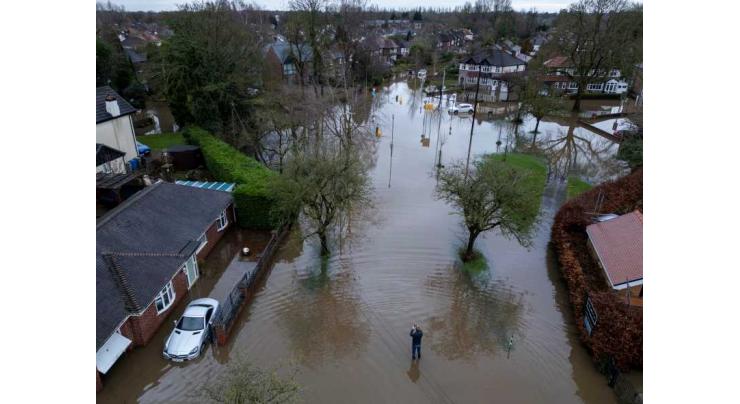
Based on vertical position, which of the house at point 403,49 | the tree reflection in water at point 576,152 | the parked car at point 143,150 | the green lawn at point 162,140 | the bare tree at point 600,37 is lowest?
the tree reflection in water at point 576,152

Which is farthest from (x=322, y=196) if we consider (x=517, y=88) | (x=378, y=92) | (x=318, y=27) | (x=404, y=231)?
(x=378, y=92)

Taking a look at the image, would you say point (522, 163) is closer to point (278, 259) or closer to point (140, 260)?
point (278, 259)

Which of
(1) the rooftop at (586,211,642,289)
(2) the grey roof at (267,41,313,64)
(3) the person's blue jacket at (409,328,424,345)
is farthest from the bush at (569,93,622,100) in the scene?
(3) the person's blue jacket at (409,328,424,345)

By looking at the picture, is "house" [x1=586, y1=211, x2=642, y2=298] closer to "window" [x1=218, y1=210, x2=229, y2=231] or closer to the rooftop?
the rooftop

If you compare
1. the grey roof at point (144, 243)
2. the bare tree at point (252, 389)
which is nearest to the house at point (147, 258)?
the grey roof at point (144, 243)

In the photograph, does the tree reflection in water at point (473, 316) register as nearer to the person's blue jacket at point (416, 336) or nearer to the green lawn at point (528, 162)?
the person's blue jacket at point (416, 336)

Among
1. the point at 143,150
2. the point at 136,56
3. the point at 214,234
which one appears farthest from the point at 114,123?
the point at 136,56

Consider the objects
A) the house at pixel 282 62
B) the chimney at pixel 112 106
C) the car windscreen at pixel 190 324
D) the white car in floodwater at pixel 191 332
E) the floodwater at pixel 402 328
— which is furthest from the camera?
the house at pixel 282 62
